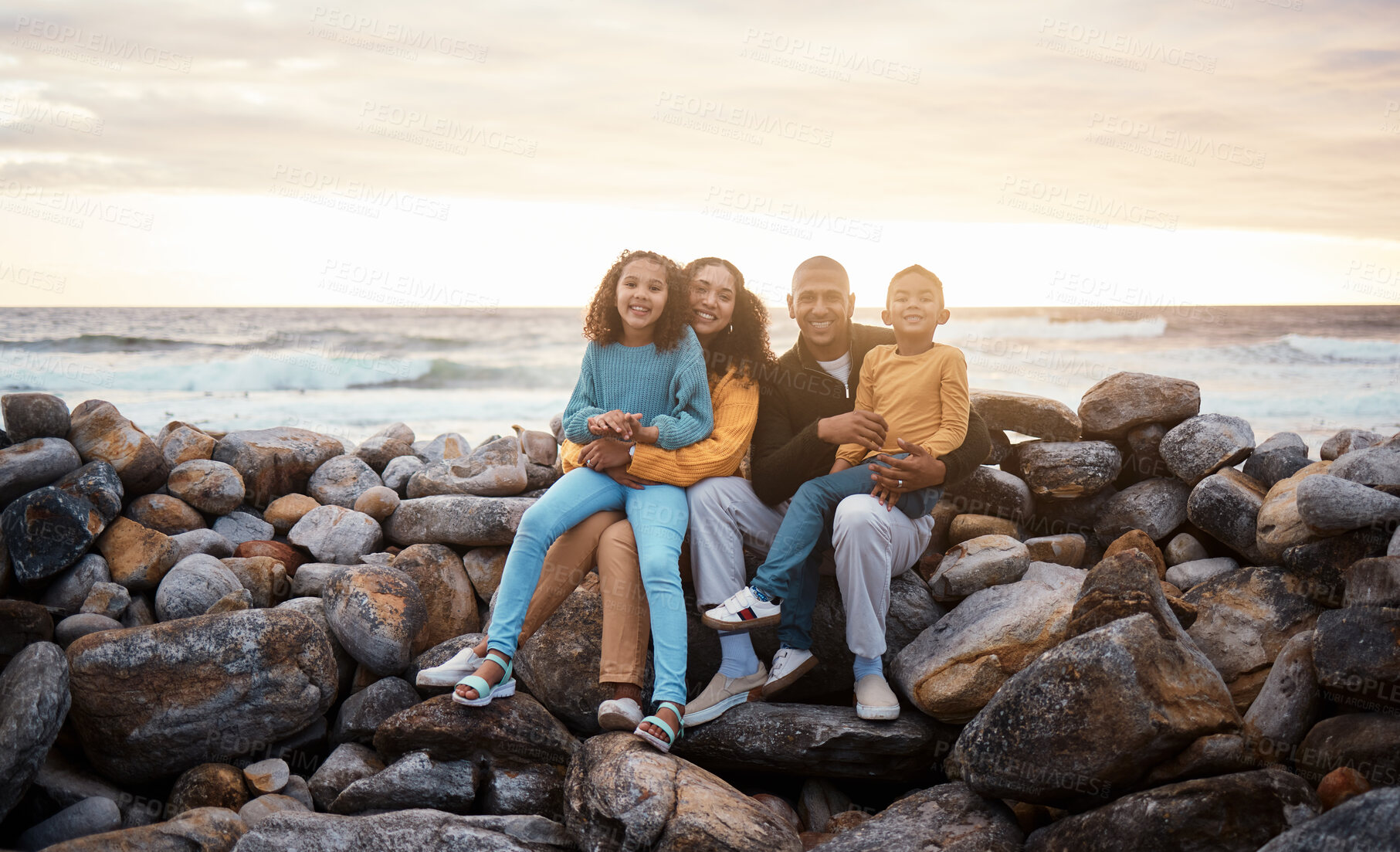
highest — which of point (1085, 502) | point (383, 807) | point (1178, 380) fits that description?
point (1178, 380)

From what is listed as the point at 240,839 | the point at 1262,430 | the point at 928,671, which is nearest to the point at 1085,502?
the point at 928,671

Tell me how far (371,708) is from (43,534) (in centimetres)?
221

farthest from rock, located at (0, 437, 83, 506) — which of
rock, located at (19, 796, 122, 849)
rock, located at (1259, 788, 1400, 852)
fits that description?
rock, located at (1259, 788, 1400, 852)

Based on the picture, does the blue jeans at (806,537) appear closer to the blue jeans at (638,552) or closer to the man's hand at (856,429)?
the man's hand at (856,429)

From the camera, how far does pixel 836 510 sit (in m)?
4.18

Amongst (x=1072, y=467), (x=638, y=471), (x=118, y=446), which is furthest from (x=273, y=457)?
(x=1072, y=467)

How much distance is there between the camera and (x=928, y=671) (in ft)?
14.0

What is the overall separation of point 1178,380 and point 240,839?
18.3 feet

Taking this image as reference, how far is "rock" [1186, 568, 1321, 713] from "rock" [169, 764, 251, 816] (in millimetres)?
4655

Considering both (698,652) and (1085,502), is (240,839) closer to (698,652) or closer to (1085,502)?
(698,652)

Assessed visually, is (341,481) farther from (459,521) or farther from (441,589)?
(441,589)

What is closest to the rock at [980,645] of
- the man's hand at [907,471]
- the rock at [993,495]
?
the man's hand at [907,471]

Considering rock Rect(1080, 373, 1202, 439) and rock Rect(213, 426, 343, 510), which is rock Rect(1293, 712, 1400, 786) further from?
rock Rect(213, 426, 343, 510)

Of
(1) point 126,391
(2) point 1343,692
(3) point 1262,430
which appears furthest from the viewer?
(1) point 126,391
